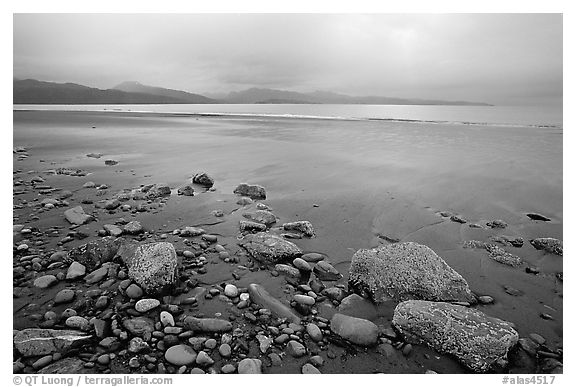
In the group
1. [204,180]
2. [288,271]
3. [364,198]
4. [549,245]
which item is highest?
[204,180]

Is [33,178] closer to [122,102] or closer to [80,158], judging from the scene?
[80,158]

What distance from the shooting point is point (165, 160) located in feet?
24.8

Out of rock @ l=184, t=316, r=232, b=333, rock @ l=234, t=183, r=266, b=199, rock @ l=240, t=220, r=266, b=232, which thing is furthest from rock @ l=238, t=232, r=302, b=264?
rock @ l=234, t=183, r=266, b=199

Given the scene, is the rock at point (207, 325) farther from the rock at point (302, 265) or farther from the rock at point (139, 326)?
the rock at point (302, 265)

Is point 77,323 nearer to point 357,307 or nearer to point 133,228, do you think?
point 133,228

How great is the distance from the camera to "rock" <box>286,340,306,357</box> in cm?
204

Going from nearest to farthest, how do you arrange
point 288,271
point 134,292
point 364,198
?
point 134,292, point 288,271, point 364,198

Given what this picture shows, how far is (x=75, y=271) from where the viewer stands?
2723 mm

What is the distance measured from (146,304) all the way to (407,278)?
6.60ft

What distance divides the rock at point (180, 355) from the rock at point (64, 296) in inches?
40.0

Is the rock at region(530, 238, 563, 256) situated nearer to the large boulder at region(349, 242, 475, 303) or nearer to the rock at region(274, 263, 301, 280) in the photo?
the large boulder at region(349, 242, 475, 303)

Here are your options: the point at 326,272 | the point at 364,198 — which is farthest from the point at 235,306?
the point at 364,198

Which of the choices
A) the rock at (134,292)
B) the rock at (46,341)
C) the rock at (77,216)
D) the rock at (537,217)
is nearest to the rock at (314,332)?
the rock at (134,292)

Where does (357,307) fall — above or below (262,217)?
below
